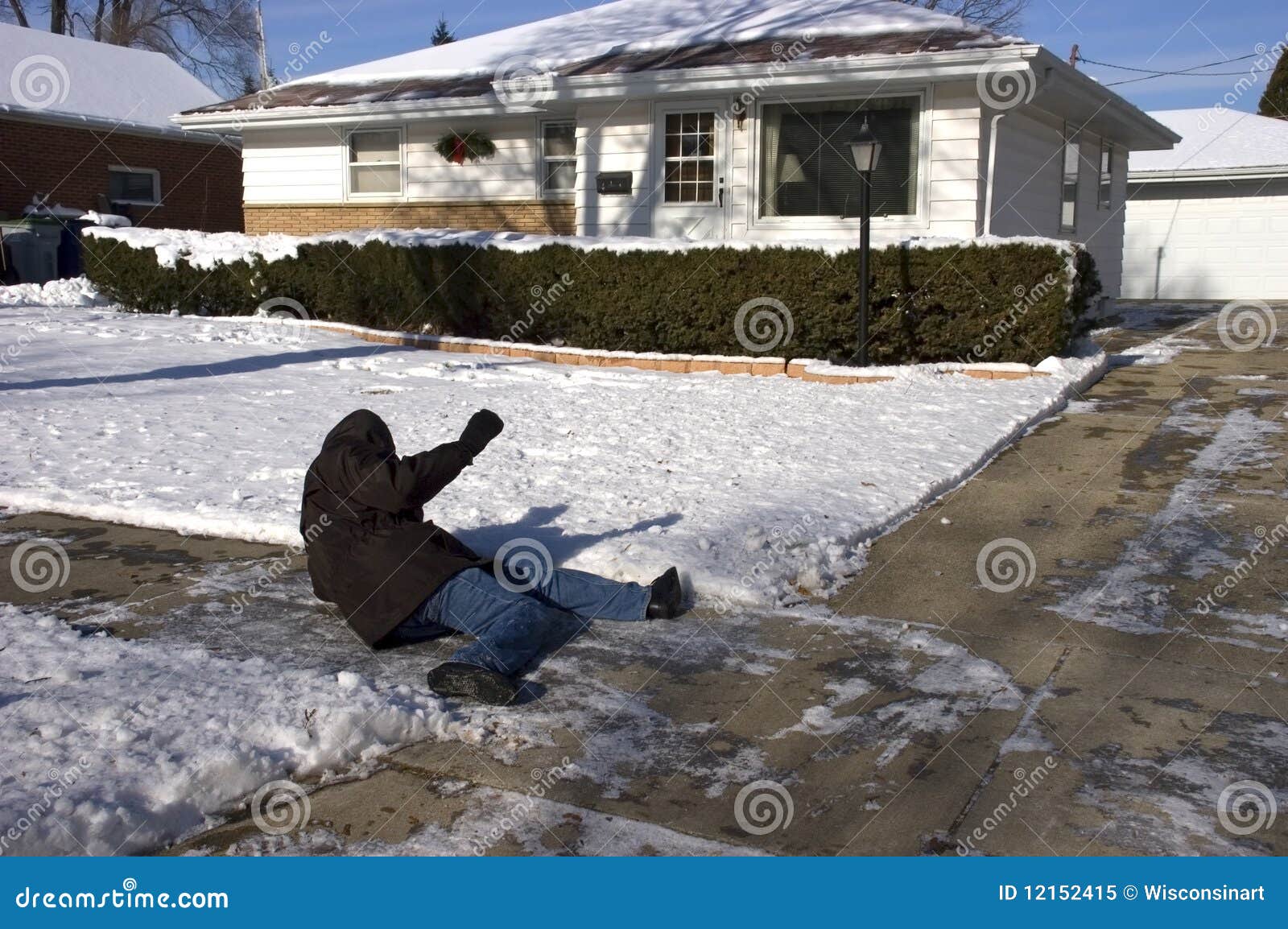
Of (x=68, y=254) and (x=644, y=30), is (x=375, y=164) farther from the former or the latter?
(x=68, y=254)

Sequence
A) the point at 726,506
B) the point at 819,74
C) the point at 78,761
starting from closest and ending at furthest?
the point at 78,761, the point at 726,506, the point at 819,74

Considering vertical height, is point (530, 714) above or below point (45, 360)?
below

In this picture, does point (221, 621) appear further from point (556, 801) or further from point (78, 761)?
point (556, 801)

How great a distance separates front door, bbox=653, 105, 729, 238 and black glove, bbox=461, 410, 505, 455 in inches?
397

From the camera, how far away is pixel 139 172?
85.1 feet

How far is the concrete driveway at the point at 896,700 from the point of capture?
3334mm

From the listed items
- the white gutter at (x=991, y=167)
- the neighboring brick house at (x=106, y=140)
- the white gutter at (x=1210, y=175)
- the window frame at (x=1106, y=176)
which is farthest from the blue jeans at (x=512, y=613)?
the white gutter at (x=1210, y=175)

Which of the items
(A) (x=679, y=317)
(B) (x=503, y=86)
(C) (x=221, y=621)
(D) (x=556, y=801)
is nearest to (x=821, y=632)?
(D) (x=556, y=801)

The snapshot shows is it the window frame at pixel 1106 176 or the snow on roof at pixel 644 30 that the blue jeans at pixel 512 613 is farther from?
the window frame at pixel 1106 176

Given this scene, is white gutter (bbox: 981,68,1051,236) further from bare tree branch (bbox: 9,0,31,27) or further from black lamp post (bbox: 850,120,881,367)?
bare tree branch (bbox: 9,0,31,27)

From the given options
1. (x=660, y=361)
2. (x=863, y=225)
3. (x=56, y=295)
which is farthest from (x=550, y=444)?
(x=56, y=295)

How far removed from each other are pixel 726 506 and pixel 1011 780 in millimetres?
3029

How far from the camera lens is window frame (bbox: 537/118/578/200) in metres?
16.0

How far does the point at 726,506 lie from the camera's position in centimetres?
647
